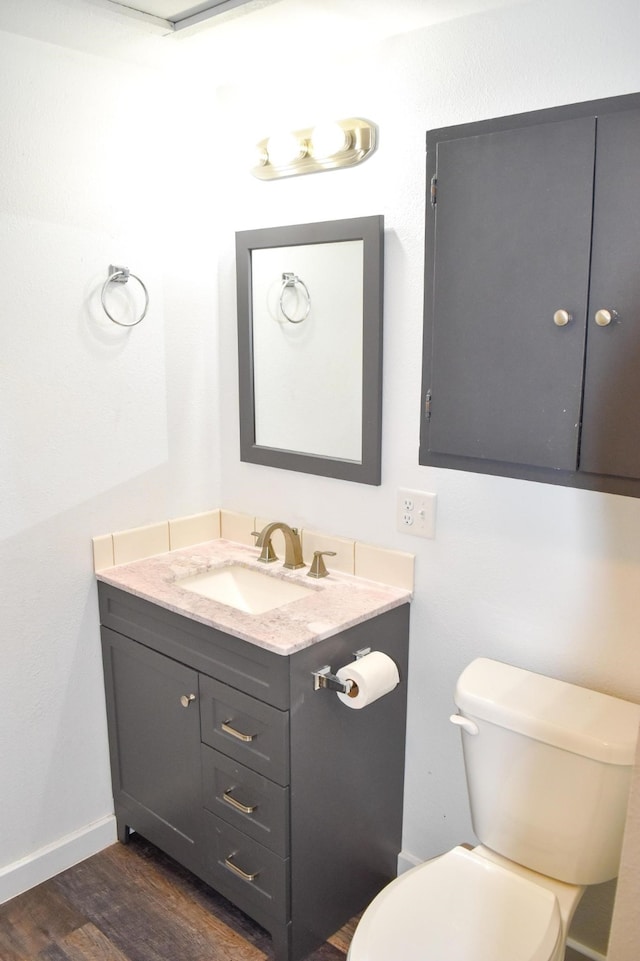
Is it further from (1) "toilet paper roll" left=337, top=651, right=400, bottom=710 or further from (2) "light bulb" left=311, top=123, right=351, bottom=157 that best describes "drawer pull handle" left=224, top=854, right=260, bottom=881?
(2) "light bulb" left=311, top=123, right=351, bottom=157

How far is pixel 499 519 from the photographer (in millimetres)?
1771

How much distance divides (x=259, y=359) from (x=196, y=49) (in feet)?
2.77

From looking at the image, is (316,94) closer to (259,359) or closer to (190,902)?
(259,359)

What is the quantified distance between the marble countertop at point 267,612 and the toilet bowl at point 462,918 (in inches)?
21.8

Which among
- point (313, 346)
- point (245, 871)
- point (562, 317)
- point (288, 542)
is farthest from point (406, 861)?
point (562, 317)

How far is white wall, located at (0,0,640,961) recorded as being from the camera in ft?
5.43

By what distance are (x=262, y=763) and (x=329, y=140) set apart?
5.18 ft

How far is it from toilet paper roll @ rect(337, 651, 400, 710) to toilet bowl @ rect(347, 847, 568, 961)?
0.37 meters

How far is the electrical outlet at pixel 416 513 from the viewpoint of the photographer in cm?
190

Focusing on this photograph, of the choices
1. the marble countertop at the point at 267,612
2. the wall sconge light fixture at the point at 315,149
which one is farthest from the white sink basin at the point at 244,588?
the wall sconge light fixture at the point at 315,149

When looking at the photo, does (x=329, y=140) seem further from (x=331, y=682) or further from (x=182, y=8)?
(x=331, y=682)

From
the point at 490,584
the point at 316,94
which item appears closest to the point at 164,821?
the point at 490,584

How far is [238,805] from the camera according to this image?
72.2 inches

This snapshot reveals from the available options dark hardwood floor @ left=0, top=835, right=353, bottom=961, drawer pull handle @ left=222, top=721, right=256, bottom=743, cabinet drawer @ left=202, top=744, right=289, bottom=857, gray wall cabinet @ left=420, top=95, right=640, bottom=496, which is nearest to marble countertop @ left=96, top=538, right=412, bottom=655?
drawer pull handle @ left=222, top=721, right=256, bottom=743
